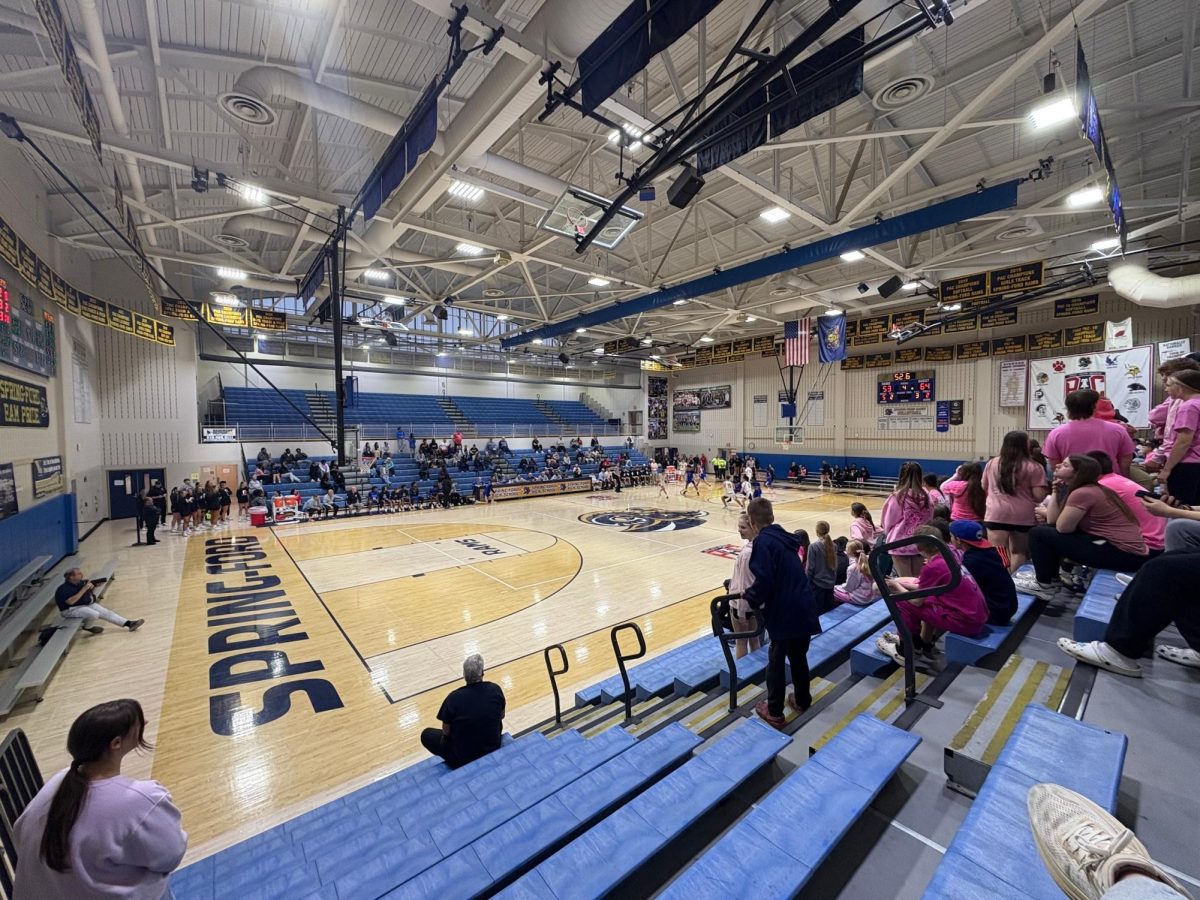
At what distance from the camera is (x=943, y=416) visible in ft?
68.9

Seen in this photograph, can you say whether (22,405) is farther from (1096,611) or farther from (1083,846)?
(1096,611)

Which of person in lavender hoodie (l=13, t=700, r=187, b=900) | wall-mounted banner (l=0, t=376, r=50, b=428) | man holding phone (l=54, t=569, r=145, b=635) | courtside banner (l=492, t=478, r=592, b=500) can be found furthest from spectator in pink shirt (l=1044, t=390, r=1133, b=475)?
courtside banner (l=492, t=478, r=592, b=500)

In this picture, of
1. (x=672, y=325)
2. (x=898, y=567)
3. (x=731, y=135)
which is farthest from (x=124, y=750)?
(x=672, y=325)

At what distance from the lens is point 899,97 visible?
6453mm

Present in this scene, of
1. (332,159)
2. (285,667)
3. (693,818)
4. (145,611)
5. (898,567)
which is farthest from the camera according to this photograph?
(332,159)

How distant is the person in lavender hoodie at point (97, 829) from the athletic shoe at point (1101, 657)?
4118mm

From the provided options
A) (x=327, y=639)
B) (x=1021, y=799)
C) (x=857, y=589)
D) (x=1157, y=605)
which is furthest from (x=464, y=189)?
(x=1021, y=799)

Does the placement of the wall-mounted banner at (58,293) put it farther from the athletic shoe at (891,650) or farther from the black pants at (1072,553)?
the black pants at (1072,553)

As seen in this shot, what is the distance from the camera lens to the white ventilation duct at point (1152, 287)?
1186cm

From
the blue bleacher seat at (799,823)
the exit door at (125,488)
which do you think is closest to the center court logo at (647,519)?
the blue bleacher seat at (799,823)

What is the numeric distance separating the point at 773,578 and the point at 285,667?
549 cm

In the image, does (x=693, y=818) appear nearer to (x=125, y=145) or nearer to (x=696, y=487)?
(x=125, y=145)

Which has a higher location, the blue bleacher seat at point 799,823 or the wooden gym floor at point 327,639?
the blue bleacher seat at point 799,823

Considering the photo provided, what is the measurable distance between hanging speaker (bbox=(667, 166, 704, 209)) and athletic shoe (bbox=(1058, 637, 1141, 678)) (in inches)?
241
